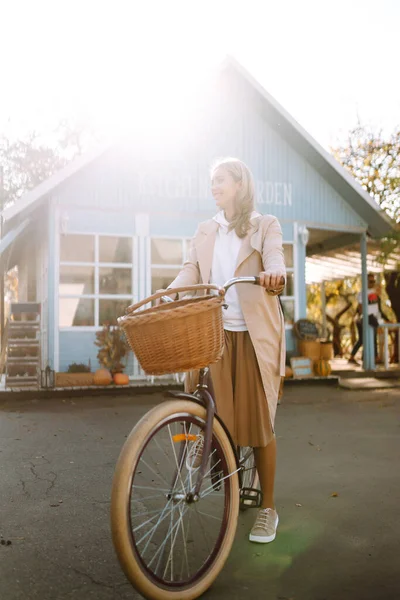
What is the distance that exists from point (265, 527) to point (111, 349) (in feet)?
29.1

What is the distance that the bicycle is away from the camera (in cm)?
247

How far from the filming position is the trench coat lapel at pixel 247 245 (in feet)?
11.1

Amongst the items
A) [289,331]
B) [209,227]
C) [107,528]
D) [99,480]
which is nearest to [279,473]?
[99,480]

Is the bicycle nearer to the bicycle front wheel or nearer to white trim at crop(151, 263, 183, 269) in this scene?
the bicycle front wheel

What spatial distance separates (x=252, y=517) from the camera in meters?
3.87

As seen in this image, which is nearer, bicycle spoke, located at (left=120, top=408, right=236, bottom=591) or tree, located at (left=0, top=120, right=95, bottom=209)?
bicycle spoke, located at (left=120, top=408, right=236, bottom=591)

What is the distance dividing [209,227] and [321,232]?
12267 millimetres

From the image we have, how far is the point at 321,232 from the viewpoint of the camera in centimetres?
1541

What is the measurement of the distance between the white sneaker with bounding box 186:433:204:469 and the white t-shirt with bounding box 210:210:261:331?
0.68 m

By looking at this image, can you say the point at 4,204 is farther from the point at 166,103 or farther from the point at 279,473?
the point at 279,473

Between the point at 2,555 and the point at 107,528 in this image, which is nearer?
the point at 2,555

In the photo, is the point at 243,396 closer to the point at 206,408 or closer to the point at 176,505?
the point at 206,408

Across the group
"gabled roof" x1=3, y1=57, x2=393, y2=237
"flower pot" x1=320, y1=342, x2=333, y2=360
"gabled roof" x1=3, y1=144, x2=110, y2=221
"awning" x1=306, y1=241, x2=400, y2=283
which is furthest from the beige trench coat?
"awning" x1=306, y1=241, x2=400, y2=283

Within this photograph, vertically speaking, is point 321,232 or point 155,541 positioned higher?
point 321,232
